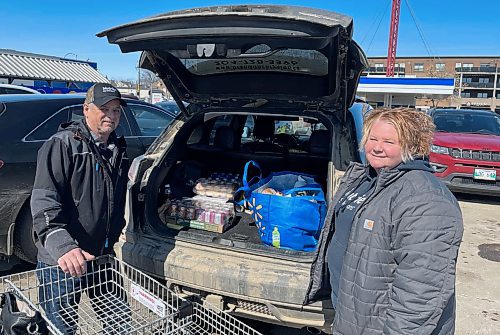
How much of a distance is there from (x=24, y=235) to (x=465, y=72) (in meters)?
86.3

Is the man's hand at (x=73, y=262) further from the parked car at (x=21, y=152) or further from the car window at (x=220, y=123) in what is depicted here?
the car window at (x=220, y=123)

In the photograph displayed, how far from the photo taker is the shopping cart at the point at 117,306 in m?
1.76

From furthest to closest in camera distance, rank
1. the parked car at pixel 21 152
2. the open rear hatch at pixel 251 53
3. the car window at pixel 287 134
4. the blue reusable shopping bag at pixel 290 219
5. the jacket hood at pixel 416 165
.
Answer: the car window at pixel 287 134
the parked car at pixel 21 152
the blue reusable shopping bag at pixel 290 219
the open rear hatch at pixel 251 53
the jacket hood at pixel 416 165

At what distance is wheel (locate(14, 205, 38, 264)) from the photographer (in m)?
3.91

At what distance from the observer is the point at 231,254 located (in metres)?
2.80

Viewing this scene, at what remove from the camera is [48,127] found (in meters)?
4.44

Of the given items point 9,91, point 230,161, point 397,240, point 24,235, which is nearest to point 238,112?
point 230,161

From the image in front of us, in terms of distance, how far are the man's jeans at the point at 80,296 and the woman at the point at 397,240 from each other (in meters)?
1.04

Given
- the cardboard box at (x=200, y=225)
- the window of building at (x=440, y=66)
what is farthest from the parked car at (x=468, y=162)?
the window of building at (x=440, y=66)

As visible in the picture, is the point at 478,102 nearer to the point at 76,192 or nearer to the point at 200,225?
the point at 200,225

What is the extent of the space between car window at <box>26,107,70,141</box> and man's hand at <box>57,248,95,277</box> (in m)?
2.58

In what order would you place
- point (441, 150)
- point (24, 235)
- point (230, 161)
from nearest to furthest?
point (24, 235) → point (230, 161) → point (441, 150)

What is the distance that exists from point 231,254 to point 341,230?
995mm

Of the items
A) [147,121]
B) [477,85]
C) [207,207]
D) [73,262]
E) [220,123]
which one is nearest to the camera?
[73,262]
